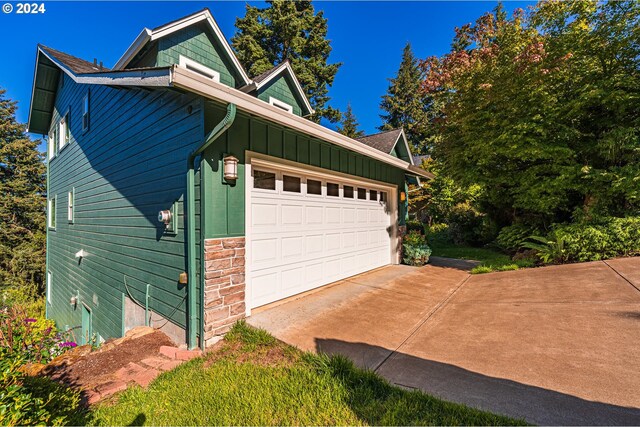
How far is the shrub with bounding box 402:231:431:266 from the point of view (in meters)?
8.00

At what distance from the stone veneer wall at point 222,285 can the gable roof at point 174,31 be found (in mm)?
5283

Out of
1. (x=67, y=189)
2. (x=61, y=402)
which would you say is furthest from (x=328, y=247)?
(x=67, y=189)

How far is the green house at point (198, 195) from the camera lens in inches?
138

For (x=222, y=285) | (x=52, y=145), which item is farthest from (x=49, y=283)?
(x=222, y=285)

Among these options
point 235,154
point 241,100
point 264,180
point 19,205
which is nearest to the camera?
point 241,100

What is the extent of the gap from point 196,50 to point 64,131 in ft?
19.2

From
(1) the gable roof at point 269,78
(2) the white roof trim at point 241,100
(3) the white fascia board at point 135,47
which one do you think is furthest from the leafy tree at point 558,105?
(3) the white fascia board at point 135,47

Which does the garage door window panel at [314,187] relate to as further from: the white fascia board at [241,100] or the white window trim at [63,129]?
the white window trim at [63,129]

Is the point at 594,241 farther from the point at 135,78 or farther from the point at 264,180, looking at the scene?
the point at 135,78

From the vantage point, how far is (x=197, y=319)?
3463mm

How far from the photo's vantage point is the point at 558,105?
19.6 feet

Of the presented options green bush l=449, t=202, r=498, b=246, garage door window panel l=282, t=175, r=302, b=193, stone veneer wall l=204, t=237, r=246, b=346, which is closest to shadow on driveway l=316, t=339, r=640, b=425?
stone veneer wall l=204, t=237, r=246, b=346

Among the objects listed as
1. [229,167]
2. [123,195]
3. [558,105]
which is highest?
[558,105]

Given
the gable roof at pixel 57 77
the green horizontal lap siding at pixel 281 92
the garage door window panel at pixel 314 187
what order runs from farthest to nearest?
the green horizontal lap siding at pixel 281 92
the garage door window panel at pixel 314 187
the gable roof at pixel 57 77
